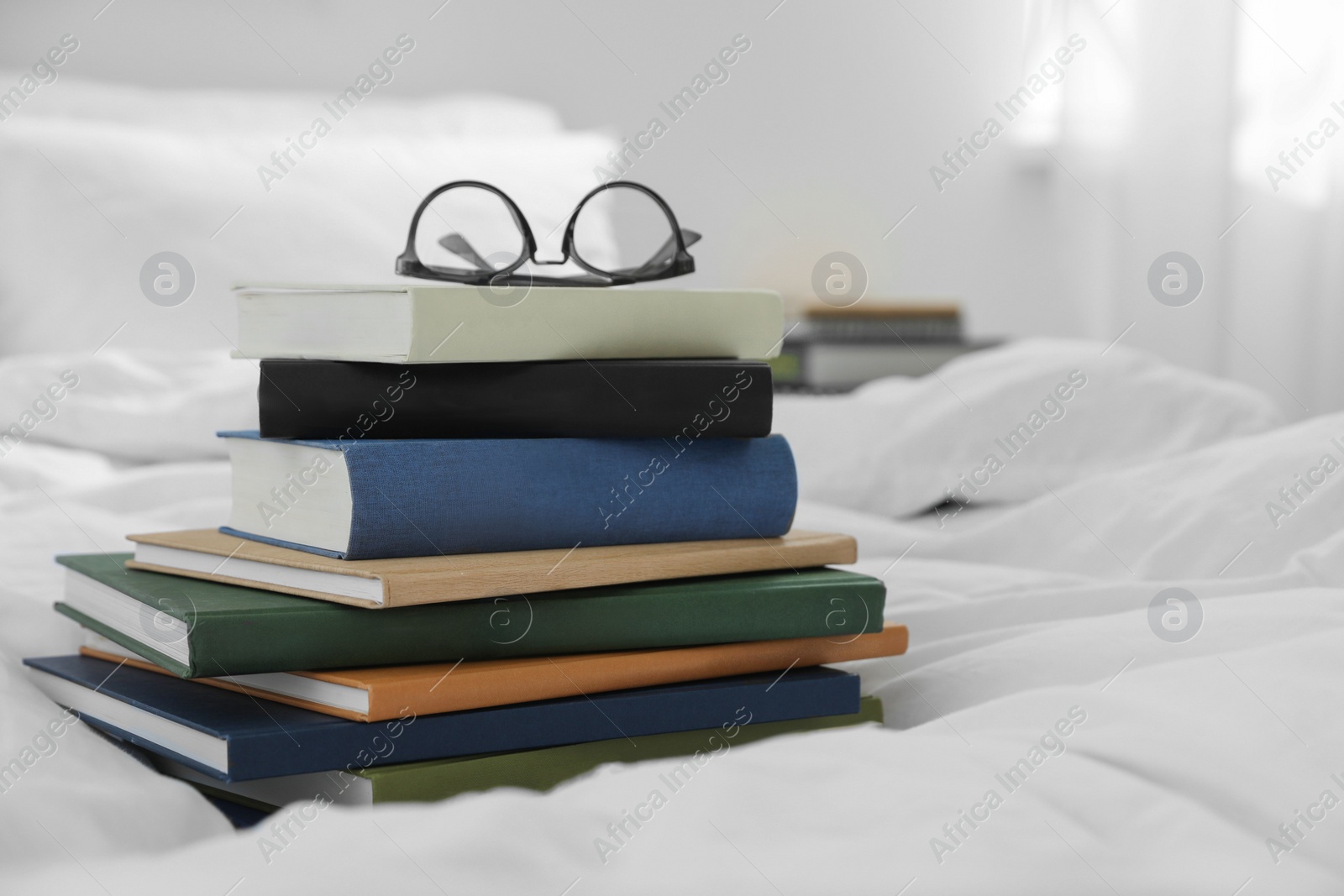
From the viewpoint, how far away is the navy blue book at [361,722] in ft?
1.71

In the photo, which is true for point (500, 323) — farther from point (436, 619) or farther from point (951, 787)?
point (951, 787)

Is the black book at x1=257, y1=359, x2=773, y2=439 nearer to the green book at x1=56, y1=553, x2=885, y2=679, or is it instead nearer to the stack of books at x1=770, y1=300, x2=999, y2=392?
the green book at x1=56, y1=553, x2=885, y2=679

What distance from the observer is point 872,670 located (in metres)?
0.78

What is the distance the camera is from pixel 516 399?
0.65m

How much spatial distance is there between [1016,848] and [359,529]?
0.31 m

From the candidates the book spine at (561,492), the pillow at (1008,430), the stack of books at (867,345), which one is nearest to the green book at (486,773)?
the book spine at (561,492)

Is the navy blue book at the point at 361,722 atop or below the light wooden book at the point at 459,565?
below

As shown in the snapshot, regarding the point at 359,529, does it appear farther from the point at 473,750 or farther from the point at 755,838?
the point at 755,838

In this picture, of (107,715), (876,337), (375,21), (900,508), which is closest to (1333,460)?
(900,508)

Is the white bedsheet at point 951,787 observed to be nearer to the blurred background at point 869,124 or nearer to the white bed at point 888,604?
the white bed at point 888,604

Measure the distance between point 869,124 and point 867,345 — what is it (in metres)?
0.69

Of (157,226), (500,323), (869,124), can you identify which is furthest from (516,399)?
(869,124)

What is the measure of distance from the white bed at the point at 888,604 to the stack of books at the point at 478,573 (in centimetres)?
5

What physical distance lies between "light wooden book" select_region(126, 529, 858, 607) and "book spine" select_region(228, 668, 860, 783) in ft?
0.18
